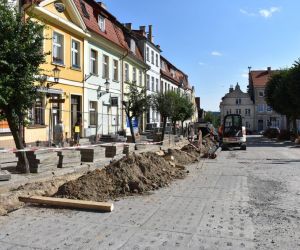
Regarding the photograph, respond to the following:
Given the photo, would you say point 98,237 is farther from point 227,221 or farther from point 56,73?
point 56,73

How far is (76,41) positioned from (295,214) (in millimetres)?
19125

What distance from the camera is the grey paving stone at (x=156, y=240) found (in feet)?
19.8

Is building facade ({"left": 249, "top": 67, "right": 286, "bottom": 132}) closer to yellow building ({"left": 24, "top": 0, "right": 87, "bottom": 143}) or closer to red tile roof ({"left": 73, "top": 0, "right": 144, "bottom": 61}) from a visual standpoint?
red tile roof ({"left": 73, "top": 0, "right": 144, "bottom": 61})

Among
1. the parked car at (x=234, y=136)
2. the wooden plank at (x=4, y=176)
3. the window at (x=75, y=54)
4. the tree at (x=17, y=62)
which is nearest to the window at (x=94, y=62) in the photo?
the window at (x=75, y=54)

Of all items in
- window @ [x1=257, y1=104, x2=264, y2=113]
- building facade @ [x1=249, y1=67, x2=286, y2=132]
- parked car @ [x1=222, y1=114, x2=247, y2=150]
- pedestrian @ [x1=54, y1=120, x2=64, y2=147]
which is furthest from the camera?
window @ [x1=257, y1=104, x2=264, y2=113]

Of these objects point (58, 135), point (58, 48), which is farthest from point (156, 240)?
point (58, 48)

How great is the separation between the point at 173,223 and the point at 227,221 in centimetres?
99

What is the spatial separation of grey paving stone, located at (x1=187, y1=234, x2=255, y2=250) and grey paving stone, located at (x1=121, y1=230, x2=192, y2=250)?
5.1 inches

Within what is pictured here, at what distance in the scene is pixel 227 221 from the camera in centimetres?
755

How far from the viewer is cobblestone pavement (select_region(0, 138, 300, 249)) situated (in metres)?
6.21

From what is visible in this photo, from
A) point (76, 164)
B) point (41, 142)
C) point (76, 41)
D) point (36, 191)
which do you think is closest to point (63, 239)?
point (36, 191)

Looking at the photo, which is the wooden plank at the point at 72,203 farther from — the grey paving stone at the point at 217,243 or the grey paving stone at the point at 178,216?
the grey paving stone at the point at 217,243

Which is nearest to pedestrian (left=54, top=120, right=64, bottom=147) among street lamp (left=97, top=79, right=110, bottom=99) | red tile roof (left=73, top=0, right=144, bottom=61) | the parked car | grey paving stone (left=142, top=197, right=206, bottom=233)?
grey paving stone (left=142, top=197, right=206, bottom=233)

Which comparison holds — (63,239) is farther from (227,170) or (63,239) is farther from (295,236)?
(227,170)
